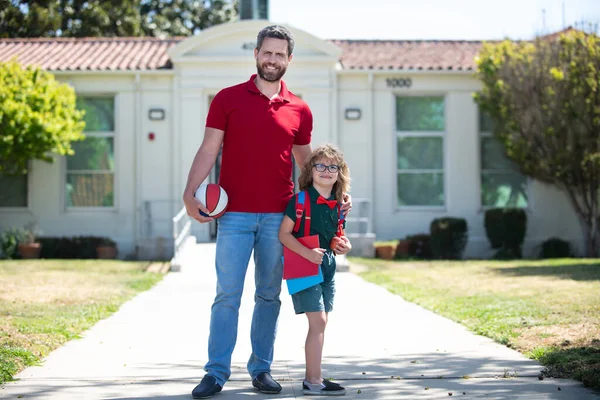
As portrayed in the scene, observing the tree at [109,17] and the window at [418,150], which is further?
the tree at [109,17]

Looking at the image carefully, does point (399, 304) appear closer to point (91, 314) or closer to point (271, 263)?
point (91, 314)

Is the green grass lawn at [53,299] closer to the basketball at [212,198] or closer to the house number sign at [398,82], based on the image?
the basketball at [212,198]

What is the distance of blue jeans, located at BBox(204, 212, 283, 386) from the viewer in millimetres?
5184

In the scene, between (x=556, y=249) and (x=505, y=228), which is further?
(x=556, y=249)

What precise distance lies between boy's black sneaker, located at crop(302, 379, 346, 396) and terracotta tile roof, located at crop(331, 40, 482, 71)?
13.4 metres

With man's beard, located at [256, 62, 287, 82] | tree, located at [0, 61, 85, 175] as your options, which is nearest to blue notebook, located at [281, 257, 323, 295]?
man's beard, located at [256, 62, 287, 82]

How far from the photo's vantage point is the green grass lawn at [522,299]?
645 cm

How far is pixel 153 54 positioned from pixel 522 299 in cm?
1150

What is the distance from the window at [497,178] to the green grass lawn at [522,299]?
285 cm

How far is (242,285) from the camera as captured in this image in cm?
529

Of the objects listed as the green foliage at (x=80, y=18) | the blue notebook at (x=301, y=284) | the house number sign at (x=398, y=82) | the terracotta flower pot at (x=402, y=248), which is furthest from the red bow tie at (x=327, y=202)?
the green foliage at (x=80, y=18)

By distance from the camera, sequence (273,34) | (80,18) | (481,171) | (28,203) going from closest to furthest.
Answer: (273,34)
(28,203)
(481,171)
(80,18)

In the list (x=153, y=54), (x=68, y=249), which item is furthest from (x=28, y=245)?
(x=153, y=54)

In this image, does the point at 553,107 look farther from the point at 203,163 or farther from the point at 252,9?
the point at 203,163
